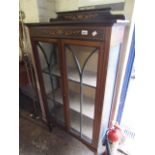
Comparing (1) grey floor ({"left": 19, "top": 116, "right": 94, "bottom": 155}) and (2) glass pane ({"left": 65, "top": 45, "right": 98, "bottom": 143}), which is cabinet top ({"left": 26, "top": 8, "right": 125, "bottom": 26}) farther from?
(1) grey floor ({"left": 19, "top": 116, "right": 94, "bottom": 155})

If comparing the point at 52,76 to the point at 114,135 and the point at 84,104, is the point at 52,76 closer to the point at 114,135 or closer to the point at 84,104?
the point at 84,104

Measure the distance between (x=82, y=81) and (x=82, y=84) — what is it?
30 millimetres

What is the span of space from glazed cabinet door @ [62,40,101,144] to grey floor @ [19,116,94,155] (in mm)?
283

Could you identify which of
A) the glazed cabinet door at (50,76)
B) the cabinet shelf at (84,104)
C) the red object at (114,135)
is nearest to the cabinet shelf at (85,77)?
the glazed cabinet door at (50,76)

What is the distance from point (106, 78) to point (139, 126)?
0.40 meters

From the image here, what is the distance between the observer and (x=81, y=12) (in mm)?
1162

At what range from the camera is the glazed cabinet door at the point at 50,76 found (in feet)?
4.39

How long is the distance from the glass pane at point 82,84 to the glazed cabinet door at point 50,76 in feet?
0.43

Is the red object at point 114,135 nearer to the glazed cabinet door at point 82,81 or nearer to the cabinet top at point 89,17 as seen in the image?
the glazed cabinet door at point 82,81
